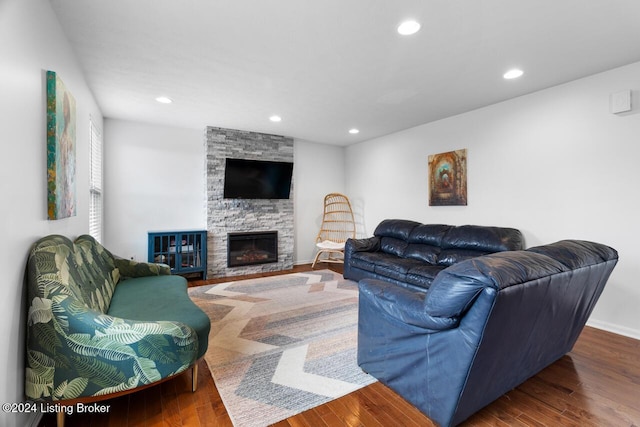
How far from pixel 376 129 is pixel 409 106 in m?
1.19

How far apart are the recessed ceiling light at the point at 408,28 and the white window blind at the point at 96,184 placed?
3386mm

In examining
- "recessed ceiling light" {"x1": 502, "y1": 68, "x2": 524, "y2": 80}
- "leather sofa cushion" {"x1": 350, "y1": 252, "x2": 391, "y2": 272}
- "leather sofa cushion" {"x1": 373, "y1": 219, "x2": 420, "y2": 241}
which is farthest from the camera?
"leather sofa cushion" {"x1": 373, "y1": 219, "x2": 420, "y2": 241}

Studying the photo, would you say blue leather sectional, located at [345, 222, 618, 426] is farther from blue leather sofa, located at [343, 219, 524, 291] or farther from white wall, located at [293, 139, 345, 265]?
white wall, located at [293, 139, 345, 265]

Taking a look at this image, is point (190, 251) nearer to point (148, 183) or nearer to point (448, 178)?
point (148, 183)

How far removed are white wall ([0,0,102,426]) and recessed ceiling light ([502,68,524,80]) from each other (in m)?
3.62

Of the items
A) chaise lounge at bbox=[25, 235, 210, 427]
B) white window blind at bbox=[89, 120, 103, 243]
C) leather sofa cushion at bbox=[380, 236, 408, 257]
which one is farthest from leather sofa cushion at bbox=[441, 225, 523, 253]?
white window blind at bbox=[89, 120, 103, 243]

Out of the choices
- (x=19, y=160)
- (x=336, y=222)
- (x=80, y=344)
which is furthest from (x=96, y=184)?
(x=336, y=222)

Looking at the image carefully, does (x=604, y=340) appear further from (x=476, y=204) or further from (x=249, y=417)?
(x=249, y=417)

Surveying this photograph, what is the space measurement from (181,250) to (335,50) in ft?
12.0

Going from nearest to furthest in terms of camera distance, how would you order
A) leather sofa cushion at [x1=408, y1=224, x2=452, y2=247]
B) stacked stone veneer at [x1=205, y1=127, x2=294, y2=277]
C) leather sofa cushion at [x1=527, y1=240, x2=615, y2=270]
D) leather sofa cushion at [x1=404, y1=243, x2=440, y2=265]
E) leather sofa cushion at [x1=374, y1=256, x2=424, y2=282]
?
leather sofa cushion at [x1=527, y1=240, x2=615, y2=270]
leather sofa cushion at [x1=374, y1=256, x2=424, y2=282]
leather sofa cushion at [x1=404, y1=243, x2=440, y2=265]
leather sofa cushion at [x1=408, y1=224, x2=452, y2=247]
stacked stone veneer at [x1=205, y1=127, x2=294, y2=277]

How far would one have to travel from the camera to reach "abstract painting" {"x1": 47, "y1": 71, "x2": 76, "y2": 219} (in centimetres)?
181

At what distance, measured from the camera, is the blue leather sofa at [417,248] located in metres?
3.50

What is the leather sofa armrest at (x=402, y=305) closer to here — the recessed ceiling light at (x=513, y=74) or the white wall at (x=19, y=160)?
the white wall at (x=19, y=160)

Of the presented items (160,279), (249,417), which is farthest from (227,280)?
(249,417)
